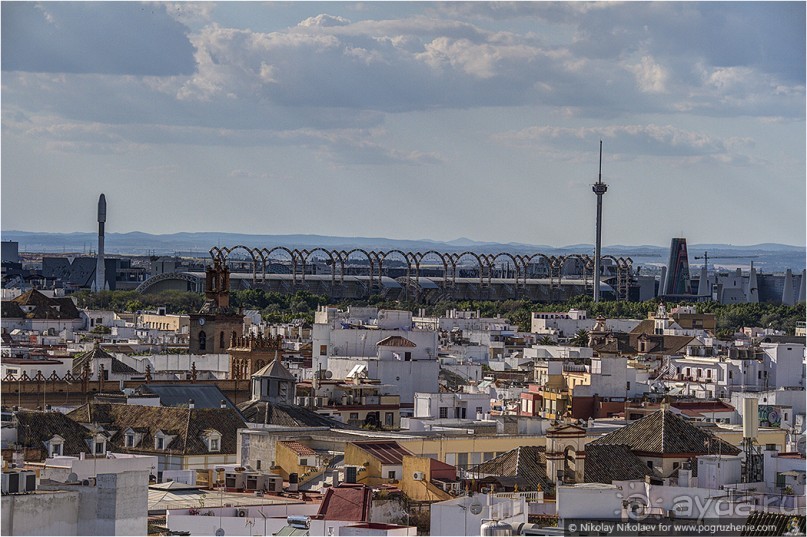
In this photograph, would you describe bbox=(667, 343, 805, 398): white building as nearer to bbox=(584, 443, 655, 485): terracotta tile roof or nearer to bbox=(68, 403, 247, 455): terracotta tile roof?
bbox=(68, 403, 247, 455): terracotta tile roof

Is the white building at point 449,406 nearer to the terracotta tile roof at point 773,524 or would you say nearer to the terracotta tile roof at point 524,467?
the terracotta tile roof at point 524,467

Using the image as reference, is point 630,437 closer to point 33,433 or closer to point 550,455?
point 550,455

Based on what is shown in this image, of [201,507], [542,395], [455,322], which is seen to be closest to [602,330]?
[455,322]

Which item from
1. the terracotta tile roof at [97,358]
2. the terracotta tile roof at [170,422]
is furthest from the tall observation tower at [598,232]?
the terracotta tile roof at [170,422]

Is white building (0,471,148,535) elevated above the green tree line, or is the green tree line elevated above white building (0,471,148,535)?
the green tree line

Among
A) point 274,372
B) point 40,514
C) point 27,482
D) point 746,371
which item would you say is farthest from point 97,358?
point 40,514

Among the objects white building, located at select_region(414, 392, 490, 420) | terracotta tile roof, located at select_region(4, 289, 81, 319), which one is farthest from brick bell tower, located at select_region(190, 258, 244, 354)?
terracotta tile roof, located at select_region(4, 289, 81, 319)

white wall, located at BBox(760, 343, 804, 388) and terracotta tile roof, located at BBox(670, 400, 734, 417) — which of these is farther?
white wall, located at BBox(760, 343, 804, 388)
